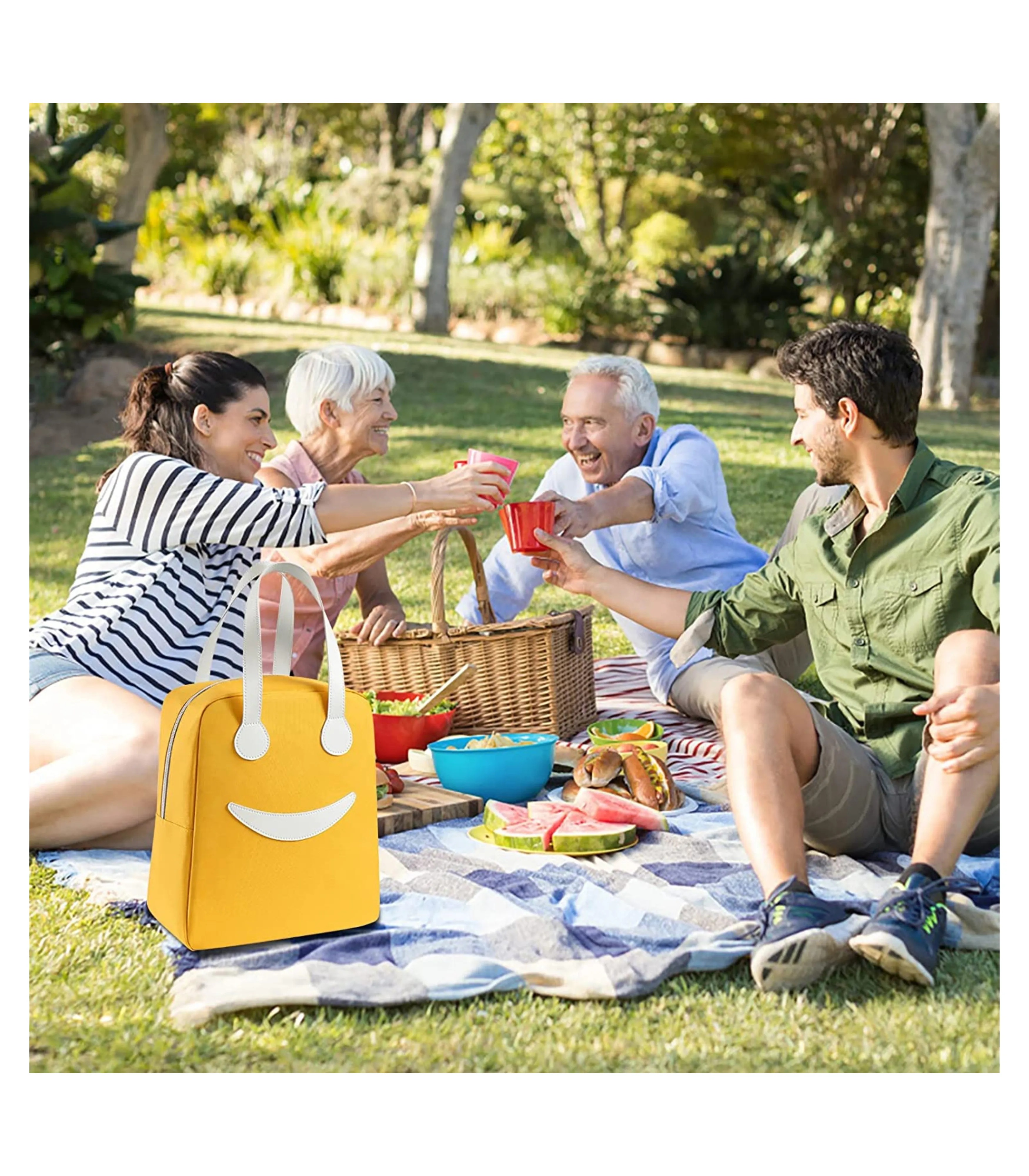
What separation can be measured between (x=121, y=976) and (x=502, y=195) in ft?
63.4

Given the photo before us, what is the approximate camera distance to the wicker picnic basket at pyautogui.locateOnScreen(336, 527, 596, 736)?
4367 millimetres

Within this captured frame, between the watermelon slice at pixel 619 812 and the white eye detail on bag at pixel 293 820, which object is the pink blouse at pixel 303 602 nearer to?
the watermelon slice at pixel 619 812

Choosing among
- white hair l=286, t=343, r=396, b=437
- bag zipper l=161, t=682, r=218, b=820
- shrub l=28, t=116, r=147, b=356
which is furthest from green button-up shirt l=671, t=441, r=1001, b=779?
shrub l=28, t=116, r=147, b=356

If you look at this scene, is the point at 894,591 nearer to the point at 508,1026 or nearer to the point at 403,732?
the point at 508,1026

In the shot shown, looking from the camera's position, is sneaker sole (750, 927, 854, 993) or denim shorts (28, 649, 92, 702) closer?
sneaker sole (750, 927, 854, 993)

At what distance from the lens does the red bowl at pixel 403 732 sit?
425 cm

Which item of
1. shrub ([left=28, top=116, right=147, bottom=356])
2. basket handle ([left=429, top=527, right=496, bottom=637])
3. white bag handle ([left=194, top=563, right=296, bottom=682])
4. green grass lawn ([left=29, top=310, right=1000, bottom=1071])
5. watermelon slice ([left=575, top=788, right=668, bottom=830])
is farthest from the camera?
shrub ([left=28, top=116, right=147, bottom=356])

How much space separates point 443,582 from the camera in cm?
433

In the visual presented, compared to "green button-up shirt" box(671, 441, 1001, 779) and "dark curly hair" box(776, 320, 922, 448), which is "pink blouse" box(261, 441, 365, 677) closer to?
"green button-up shirt" box(671, 441, 1001, 779)

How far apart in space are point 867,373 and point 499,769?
155 centimetres

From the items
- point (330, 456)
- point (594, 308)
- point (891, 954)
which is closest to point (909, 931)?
point (891, 954)

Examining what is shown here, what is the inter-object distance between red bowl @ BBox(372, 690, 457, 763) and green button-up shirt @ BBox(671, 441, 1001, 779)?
123 centimetres
